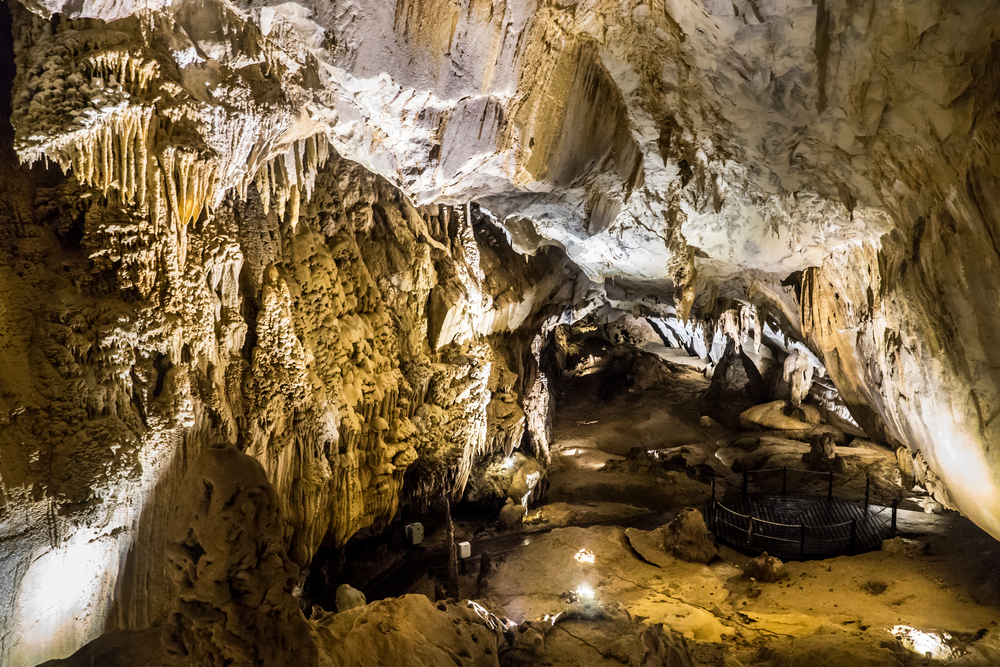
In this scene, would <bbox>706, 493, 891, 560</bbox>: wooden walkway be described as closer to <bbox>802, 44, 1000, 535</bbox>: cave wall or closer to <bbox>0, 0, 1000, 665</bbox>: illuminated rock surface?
<bbox>0, 0, 1000, 665</bbox>: illuminated rock surface

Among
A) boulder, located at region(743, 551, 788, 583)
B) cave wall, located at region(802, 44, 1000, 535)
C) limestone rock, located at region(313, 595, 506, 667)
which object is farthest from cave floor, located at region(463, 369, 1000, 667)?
cave wall, located at region(802, 44, 1000, 535)

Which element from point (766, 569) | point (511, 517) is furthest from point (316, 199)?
point (766, 569)

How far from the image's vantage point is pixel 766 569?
24.9 feet

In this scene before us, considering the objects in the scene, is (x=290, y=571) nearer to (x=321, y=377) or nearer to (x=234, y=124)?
(x=321, y=377)

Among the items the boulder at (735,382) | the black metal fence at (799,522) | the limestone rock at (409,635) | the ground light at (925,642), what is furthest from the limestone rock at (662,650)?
the boulder at (735,382)

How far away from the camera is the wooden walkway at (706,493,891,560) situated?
8.36 m

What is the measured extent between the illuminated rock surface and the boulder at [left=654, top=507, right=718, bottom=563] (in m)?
2.67

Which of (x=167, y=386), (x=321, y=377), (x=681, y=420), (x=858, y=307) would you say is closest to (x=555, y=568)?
(x=321, y=377)

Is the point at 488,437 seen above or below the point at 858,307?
below

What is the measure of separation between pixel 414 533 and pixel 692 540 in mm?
4073

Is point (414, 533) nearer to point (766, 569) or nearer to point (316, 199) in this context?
point (766, 569)

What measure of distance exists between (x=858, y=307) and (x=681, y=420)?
1062 cm

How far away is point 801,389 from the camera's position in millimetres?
15992

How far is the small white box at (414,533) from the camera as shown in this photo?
9.16 metres
